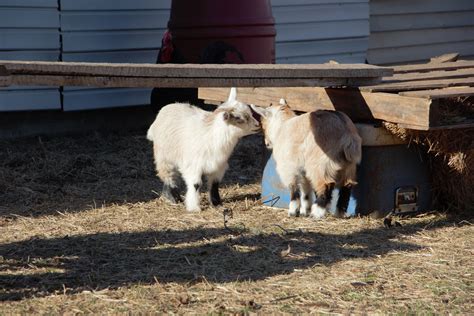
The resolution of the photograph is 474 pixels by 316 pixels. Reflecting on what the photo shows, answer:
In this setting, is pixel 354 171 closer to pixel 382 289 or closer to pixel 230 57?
pixel 382 289

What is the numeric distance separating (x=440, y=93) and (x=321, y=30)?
19.7 ft

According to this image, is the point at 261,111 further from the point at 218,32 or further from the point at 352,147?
the point at 218,32

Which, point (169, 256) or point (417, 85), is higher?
point (417, 85)

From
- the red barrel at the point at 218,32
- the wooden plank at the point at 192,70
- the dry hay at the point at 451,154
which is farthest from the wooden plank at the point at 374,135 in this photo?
the red barrel at the point at 218,32

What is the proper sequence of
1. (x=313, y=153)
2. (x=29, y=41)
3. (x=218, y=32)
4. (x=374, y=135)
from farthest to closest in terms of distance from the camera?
(x=29, y=41), (x=218, y=32), (x=374, y=135), (x=313, y=153)

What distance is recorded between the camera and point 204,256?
5676mm

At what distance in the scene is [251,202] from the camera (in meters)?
7.37

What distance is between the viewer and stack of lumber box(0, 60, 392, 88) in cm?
488

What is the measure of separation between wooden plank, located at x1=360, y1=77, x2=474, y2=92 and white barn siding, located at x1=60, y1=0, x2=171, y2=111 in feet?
13.5

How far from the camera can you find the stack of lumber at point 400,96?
242 inches

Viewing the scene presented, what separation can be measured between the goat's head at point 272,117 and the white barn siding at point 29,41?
10.8 feet

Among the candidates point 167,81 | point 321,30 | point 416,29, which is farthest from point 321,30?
point 167,81

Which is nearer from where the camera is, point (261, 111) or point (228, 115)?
point (228, 115)

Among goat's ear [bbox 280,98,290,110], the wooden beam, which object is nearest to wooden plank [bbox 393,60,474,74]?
goat's ear [bbox 280,98,290,110]
